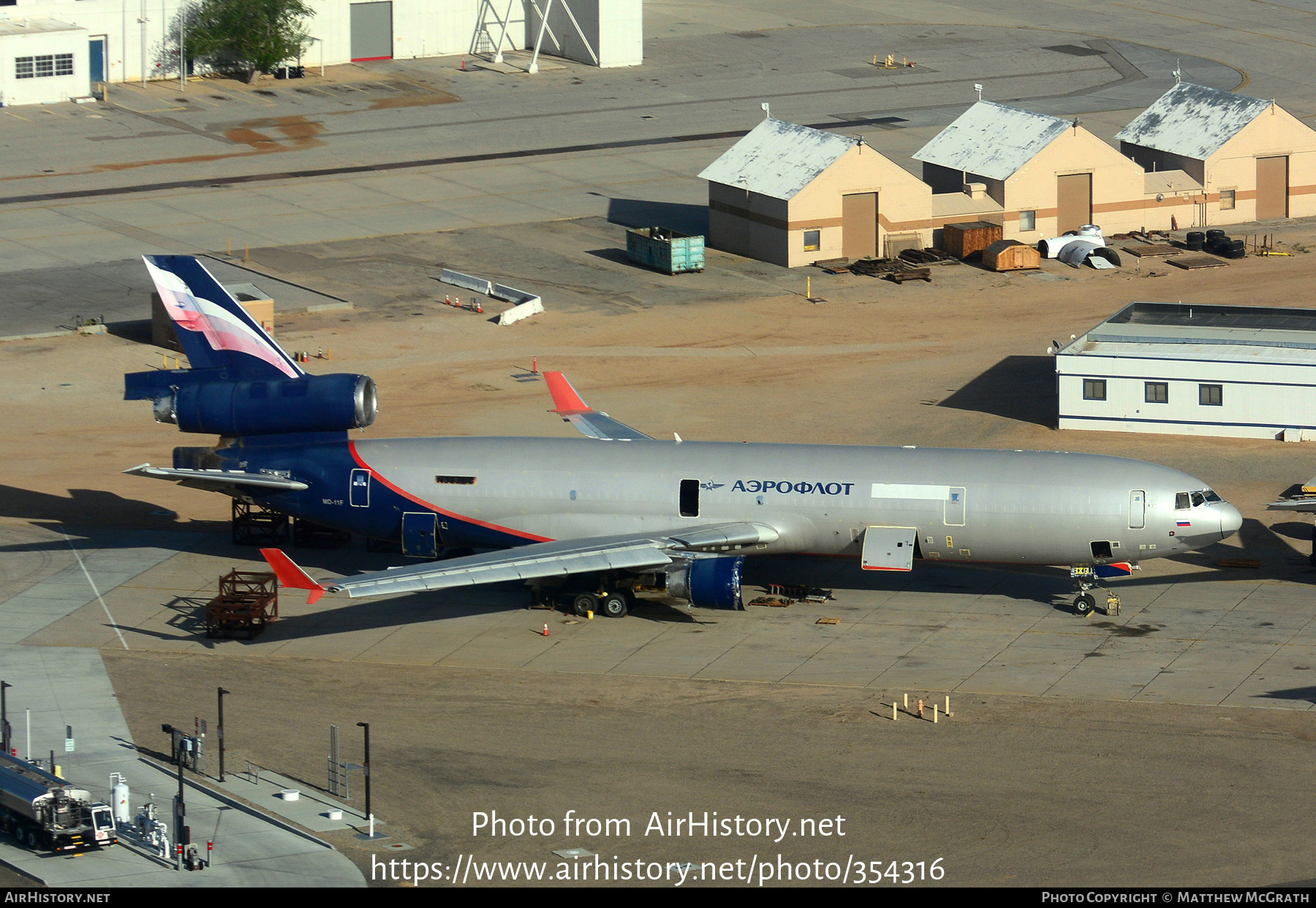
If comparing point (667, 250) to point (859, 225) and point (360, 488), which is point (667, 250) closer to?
point (859, 225)

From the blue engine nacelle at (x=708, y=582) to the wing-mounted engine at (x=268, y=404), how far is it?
12.7 meters

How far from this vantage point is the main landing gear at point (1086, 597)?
2420 inches

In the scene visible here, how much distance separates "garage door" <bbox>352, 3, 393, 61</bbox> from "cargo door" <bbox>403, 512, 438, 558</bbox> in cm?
10546

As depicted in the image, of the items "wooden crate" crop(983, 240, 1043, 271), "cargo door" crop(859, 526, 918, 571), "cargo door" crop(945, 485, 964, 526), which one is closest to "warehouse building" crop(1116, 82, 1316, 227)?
"wooden crate" crop(983, 240, 1043, 271)

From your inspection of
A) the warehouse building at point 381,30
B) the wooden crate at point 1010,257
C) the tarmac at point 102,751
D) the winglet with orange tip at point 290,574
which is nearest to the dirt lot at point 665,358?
the wooden crate at point 1010,257

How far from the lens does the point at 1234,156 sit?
120m

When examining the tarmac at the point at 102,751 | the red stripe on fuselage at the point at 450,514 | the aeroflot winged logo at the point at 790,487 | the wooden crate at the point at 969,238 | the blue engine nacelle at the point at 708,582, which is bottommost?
the tarmac at the point at 102,751

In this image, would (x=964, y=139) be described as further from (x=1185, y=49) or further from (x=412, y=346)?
(x=1185, y=49)

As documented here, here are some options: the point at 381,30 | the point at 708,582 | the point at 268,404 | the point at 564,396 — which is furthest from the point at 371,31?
the point at 708,582

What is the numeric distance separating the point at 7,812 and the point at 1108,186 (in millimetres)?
90600

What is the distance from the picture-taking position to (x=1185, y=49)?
169125mm

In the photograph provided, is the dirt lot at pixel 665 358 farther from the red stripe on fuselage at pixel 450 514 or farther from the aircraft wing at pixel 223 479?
the red stripe on fuselage at pixel 450 514

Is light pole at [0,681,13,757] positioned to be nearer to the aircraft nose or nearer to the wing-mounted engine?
the wing-mounted engine

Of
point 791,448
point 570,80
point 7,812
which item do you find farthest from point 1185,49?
point 7,812
